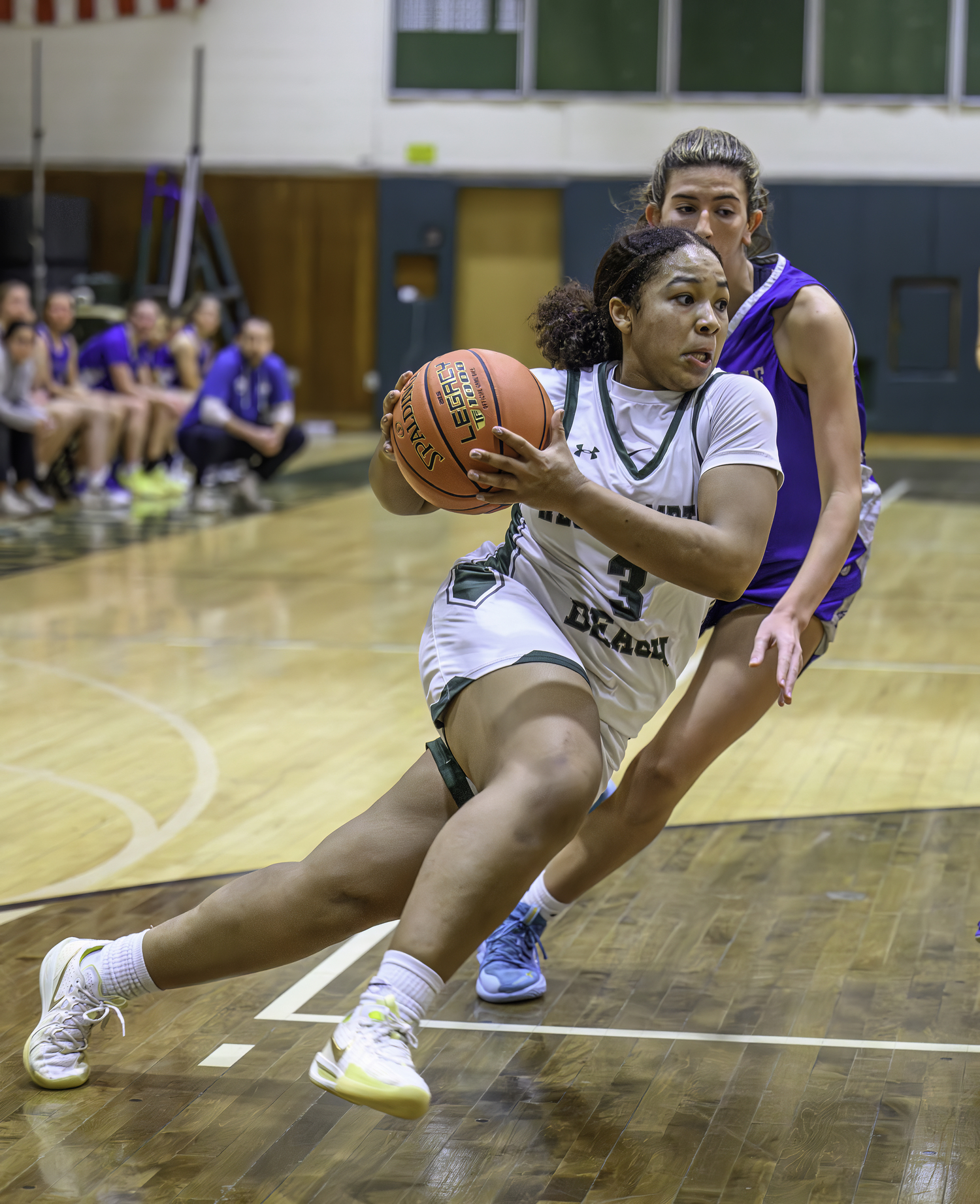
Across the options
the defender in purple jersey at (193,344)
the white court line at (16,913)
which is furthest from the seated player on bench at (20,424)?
the white court line at (16,913)

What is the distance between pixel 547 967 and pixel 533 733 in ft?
3.52

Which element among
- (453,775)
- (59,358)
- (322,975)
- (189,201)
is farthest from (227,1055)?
(189,201)

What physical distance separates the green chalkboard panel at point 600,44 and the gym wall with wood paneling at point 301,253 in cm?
234

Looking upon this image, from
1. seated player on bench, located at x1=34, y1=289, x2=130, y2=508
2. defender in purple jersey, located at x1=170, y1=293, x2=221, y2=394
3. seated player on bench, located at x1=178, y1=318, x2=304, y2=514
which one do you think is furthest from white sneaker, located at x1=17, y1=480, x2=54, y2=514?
defender in purple jersey, located at x1=170, y1=293, x2=221, y2=394

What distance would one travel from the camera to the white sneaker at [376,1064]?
5.99ft

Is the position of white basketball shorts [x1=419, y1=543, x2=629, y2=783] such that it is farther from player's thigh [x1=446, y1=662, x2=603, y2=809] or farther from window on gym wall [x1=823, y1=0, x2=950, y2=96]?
window on gym wall [x1=823, y1=0, x2=950, y2=96]

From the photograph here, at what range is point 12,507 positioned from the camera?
9766mm

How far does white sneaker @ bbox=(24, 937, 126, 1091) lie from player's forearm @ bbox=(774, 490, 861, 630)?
47.0 inches

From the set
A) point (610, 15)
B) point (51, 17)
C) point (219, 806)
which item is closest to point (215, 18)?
point (51, 17)

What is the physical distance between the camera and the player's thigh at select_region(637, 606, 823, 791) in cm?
266

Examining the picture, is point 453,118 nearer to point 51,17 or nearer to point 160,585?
point 51,17

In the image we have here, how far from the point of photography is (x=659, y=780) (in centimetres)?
268

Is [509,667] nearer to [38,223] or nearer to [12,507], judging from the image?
[12,507]

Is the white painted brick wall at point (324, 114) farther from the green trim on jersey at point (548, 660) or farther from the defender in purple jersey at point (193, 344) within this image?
the green trim on jersey at point (548, 660)
